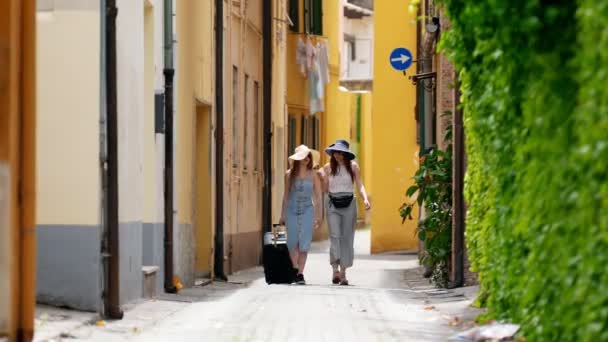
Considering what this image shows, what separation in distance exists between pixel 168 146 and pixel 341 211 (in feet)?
9.22

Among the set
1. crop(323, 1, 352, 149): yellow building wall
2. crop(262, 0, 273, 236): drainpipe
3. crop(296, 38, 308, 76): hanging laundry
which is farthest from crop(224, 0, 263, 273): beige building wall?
crop(323, 1, 352, 149): yellow building wall

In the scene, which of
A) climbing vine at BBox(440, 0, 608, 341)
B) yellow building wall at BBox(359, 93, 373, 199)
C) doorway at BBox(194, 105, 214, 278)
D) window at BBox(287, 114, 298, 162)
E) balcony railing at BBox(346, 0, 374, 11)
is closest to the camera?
climbing vine at BBox(440, 0, 608, 341)

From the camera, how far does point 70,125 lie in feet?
37.0

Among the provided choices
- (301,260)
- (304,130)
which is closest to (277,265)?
(301,260)

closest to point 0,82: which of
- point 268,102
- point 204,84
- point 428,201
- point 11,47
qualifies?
point 11,47

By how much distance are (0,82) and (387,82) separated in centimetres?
2081

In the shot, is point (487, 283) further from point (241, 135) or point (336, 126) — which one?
point (336, 126)

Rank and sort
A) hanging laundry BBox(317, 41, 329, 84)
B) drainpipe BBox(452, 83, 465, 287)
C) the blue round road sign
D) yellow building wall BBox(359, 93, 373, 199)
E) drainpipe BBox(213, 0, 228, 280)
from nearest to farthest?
drainpipe BBox(452, 83, 465, 287) → drainpipe BBox(213, 0, 228, 280) → the blue round road sign → hanging laundry BBox(317, 41, 329, 84) → yellow building wall BBox(359, 93, 373, 199)

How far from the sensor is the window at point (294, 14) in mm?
33344

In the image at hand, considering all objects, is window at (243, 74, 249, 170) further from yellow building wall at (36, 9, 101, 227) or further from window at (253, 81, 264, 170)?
yellow building wall at (36, 9, 101, 227)

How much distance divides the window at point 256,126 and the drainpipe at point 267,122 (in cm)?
22

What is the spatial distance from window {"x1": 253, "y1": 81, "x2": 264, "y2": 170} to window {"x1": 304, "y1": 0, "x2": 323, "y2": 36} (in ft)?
31.0

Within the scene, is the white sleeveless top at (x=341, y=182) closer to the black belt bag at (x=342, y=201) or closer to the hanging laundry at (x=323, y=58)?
the black belt bag at (x=342, y=201)

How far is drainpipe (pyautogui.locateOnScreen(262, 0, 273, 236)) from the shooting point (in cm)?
2528
